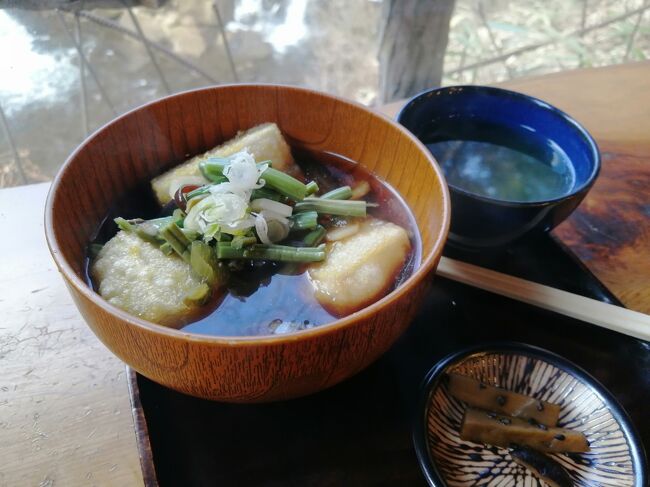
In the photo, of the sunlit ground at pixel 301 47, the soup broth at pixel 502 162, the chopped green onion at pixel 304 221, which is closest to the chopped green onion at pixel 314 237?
the chopped green onion at pixel 304 221

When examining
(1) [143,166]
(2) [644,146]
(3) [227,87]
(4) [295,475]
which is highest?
(3) [227,87]

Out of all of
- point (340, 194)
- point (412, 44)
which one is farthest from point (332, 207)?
point (412, 44)

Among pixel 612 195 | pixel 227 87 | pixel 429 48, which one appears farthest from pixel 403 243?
pixel 429 48

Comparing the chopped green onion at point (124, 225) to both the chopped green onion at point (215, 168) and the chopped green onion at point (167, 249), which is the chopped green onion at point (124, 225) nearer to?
the chopped green onion at point (167, 249)

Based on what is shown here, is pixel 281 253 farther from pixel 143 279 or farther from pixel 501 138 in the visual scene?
pixel 501 138

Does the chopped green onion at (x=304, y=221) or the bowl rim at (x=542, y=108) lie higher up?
the bowl rim at (x=542, y=108)

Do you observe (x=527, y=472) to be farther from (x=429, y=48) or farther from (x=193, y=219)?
(x=429, y=48)

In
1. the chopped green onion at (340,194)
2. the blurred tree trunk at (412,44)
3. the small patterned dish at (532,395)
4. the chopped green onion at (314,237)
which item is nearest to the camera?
the small patterned dish at (532,395)
